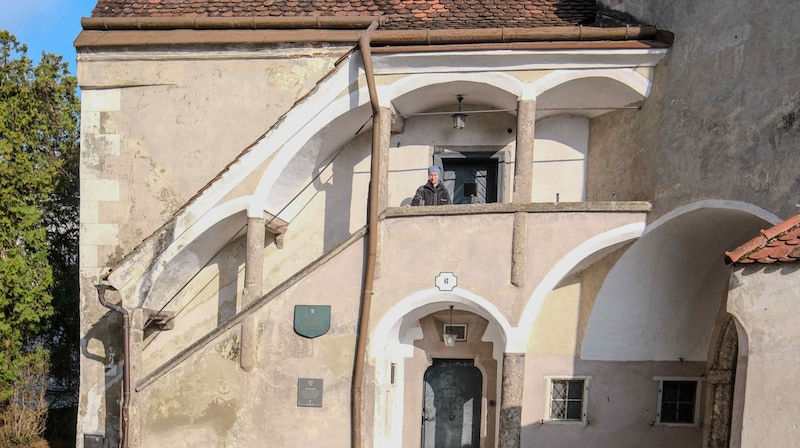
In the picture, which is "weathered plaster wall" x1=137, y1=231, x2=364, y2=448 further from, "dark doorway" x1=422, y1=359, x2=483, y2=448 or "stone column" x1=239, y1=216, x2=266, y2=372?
"dark doorway" x1=422, y1=359, x2=483, y2=448

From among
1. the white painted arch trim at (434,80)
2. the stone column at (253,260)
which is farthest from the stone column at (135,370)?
the white painted arch trim at (434,80)

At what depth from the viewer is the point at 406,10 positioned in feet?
36.9

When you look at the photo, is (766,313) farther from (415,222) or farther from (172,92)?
(172,92)

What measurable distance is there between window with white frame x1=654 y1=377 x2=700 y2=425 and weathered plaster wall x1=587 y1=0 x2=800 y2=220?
273cm

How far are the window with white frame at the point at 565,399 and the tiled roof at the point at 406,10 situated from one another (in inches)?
196

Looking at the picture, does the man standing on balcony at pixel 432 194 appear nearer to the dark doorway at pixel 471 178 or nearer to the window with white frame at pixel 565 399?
the dark doorway at pixel 471 178

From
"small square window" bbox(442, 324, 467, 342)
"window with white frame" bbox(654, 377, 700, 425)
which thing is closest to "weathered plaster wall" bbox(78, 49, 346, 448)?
"small square window" bbox(442, 324, 467, 342)

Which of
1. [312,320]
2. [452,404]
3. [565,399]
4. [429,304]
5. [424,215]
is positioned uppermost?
[424,215]

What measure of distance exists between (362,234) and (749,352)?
487 centimetres

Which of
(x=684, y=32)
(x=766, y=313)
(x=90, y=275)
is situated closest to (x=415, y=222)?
(x=684, y=32)

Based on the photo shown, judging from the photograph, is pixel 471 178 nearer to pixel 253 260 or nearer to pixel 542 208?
pixel 542 208

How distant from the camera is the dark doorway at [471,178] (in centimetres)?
1172

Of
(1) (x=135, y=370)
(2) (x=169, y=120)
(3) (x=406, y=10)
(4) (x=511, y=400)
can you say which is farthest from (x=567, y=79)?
(1) (x=135, y=370)

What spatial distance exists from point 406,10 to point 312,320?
16.1 ft
